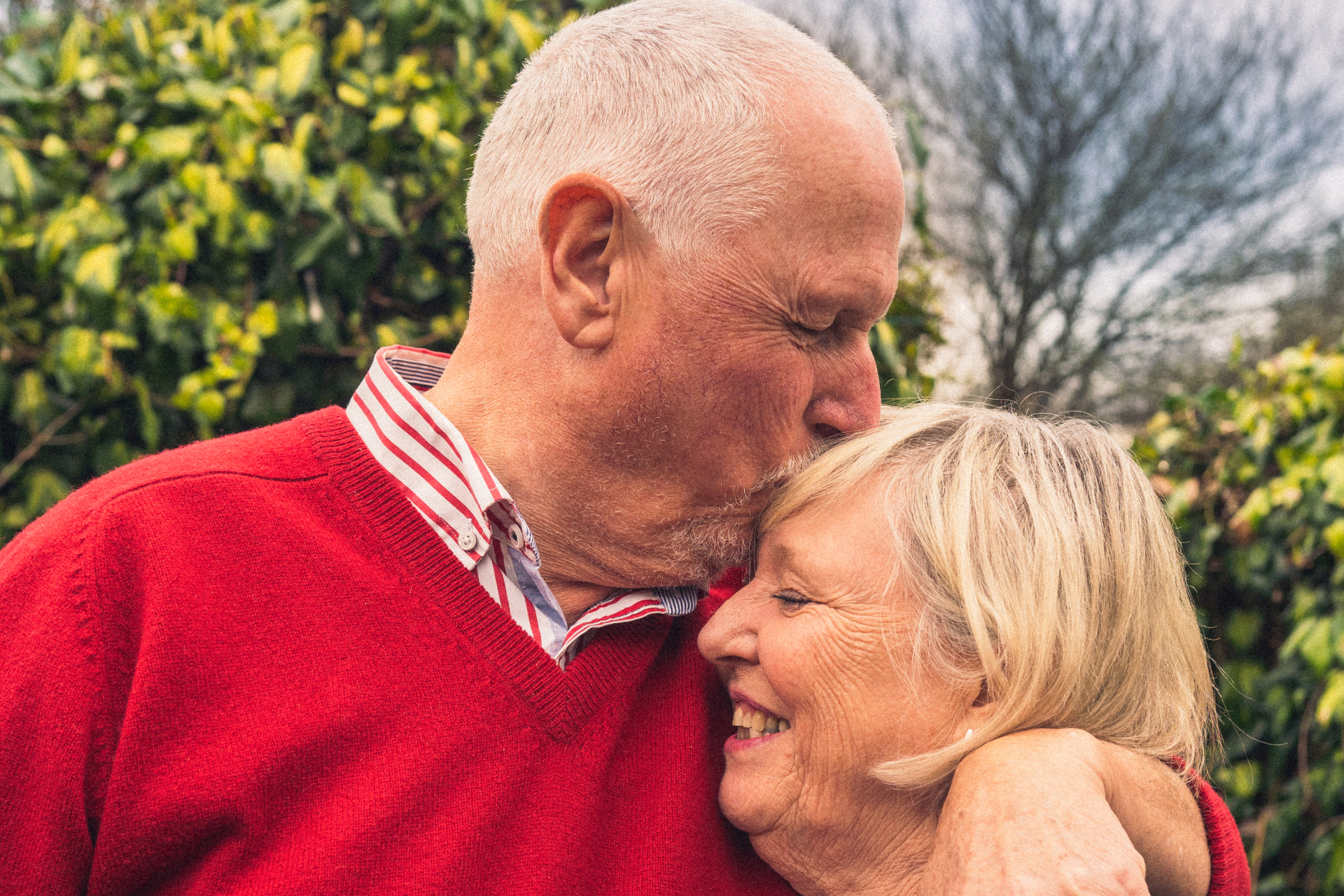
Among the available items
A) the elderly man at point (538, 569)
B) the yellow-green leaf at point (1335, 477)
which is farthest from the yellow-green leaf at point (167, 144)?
the yellow-green leaf at point (1335, 477)

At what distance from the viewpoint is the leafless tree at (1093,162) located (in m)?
9.66

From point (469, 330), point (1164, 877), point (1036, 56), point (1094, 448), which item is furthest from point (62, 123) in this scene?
point (1036, 56)

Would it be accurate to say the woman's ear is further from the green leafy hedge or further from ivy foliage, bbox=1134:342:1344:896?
ivy foliage, bbox=1134:342:1344:896

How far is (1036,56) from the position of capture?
10086mm

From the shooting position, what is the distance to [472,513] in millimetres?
1574

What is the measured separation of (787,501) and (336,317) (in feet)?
5.33

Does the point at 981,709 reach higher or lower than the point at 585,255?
lower

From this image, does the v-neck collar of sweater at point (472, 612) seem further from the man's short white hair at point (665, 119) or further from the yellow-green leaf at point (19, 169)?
the yellow-green leaf at point (19, 169)

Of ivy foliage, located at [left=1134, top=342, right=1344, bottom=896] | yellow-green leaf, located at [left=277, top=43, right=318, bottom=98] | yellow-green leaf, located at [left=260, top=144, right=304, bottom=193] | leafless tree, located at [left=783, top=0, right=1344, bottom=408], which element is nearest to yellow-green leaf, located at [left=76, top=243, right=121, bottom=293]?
yellow-green leaf, located at [left=260, top=144, right=304, bottom=193]

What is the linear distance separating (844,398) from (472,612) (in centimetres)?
66

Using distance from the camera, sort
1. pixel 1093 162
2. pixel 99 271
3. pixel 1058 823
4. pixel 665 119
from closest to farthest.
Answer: pixel 1058 823 < pixel 665 119 < pixel 99 271 < pixel 1093 162

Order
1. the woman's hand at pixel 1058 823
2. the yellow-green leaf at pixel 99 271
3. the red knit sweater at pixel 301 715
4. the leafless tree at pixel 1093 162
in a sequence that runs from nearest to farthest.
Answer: the woman's hand at pixel 1058 823 → the red knit sweater at pixel 301 715 → the yellow-green leaf at pixel 99 271 → the leafless tree at pixel 1093 162

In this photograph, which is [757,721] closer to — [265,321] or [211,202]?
[265,321]

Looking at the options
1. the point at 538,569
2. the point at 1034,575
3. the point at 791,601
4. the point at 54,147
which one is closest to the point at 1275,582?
the point at 1034,575
